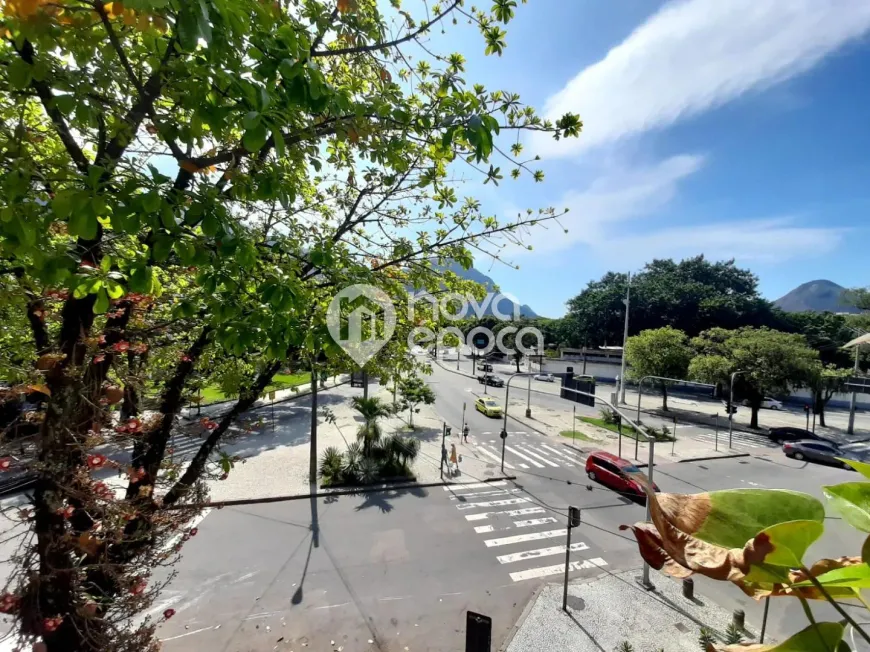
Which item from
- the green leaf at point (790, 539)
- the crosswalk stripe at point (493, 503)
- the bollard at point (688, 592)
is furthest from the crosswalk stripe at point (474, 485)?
the green leaf at point (790, 539)

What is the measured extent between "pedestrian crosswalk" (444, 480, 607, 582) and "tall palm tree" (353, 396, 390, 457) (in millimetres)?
3765

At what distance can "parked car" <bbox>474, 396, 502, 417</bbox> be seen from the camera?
1170 inches

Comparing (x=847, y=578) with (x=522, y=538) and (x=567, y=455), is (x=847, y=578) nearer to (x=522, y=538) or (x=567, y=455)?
(x=522, y=538)

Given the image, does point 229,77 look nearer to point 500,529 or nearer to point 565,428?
point 500,529

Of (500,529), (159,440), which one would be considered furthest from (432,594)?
(159,440)

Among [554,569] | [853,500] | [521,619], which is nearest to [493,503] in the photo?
[554,569]

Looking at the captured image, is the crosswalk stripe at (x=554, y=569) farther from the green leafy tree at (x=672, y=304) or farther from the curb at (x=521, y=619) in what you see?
the green leafy tree at (x=672, y=304)

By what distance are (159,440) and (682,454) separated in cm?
2495

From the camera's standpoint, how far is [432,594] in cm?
981

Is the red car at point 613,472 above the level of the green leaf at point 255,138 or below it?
below

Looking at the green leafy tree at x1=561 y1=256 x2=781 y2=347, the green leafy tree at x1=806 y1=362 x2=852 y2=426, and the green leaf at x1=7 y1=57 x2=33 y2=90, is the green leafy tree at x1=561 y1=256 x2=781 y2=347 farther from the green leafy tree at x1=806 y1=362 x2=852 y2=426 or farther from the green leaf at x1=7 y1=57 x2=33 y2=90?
the green leaf at x1=7 y1=57 x2=33 y2=90

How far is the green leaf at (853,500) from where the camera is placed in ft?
2.85

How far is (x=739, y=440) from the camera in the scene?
25.6 meters

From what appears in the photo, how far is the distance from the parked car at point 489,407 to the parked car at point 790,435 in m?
17.2
